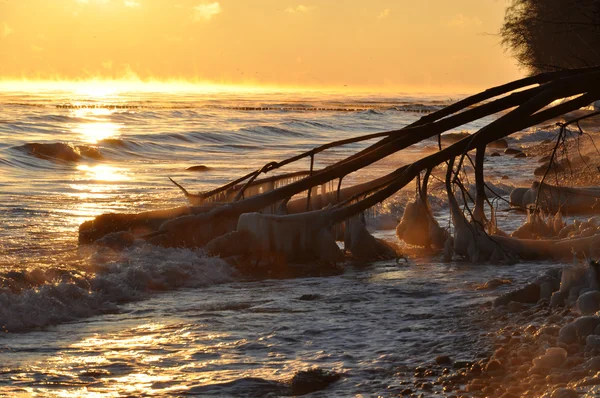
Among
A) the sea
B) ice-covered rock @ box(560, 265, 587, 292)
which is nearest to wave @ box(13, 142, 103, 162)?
the sea

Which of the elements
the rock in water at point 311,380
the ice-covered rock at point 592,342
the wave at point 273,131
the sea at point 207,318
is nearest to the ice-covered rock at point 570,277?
the sea at point 207,318

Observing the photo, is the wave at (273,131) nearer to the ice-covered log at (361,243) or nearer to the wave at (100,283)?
the ice-covered log at (361,243)

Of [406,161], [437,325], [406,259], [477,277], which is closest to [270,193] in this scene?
[406,259]

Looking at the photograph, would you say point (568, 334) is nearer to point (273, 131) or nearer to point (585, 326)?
point (585, 326)

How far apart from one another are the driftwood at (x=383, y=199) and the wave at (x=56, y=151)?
17.9 m

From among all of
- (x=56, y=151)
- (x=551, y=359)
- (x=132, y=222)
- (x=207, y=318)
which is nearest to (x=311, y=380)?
(x=551, y=359)

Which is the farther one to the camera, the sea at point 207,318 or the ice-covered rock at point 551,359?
the sea at point 207,318

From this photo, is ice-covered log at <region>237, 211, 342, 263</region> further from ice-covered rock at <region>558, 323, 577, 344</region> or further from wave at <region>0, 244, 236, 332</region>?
ice-covered rock at <region>558, 323, 577, 344</region>

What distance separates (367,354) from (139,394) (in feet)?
4.82

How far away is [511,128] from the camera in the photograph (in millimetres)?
8148

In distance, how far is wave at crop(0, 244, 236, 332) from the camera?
655 cm

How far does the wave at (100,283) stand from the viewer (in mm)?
6555

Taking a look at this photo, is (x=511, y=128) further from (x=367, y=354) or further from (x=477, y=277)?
(x=367, y=354)

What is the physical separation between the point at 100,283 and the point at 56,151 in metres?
21.0
